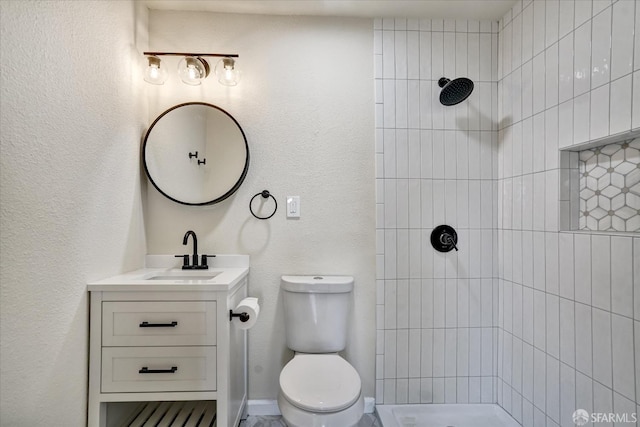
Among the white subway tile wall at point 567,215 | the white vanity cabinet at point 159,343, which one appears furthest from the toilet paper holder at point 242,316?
the white subway tile wall at point 567,215

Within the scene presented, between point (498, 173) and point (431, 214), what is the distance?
472mm

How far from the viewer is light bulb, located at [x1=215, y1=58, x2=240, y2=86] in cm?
155

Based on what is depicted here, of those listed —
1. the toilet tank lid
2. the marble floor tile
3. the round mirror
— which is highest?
the round mirror

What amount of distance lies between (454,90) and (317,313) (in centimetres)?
136

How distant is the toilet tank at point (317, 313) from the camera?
150cm

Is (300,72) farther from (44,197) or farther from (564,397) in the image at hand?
(564,397)

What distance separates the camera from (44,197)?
950mm

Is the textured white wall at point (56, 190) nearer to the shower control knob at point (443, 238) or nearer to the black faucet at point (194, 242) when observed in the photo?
the black faucet at point (194, 242)

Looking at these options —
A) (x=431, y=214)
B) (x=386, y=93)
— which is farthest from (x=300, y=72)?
(x=431, y=214)

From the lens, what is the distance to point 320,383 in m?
1.21

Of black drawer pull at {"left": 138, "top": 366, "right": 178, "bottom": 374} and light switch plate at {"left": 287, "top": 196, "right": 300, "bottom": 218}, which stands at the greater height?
light switch plate at {"left": 287, "top": 196, "right": 300, "bottom": 218}

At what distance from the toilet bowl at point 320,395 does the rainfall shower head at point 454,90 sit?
1.46 m

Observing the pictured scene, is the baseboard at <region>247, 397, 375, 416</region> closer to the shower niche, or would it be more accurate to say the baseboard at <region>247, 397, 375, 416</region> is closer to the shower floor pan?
the shower floor pan
